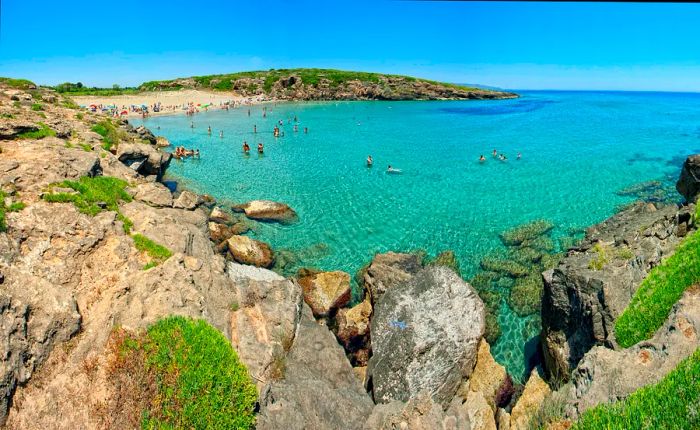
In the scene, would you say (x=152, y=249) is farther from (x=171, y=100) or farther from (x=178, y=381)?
(x=171, y=100)

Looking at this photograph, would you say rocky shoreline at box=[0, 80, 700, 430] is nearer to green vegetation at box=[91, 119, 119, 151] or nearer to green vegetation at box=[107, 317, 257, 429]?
green vegetation at box=[107, 317, 257, 429]

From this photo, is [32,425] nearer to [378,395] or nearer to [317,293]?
[378,395]

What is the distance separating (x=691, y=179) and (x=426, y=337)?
18.9 m

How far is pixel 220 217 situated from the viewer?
1017 inches

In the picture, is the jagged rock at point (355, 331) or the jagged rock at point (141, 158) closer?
the jagged rock at point (355, 331)

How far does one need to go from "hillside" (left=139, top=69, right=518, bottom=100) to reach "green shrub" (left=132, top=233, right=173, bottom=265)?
424ft

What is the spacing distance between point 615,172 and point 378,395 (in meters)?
39.2

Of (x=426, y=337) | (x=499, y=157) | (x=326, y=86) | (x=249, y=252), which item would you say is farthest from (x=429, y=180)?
(x=326, y=86)

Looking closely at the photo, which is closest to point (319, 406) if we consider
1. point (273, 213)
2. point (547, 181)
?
point (273, 213)

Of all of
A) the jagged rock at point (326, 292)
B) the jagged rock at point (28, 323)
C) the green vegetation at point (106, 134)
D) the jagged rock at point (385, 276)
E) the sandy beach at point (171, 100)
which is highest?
the sandy beach at point (171, 100)

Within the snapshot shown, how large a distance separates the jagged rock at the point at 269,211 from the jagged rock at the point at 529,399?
18.4 metres

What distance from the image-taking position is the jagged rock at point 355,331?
1480 cm

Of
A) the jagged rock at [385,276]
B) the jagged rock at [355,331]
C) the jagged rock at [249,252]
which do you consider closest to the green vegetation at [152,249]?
the jagged rock at [355,331]

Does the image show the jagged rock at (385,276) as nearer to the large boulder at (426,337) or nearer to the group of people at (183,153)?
the large boulder at (426,337)
